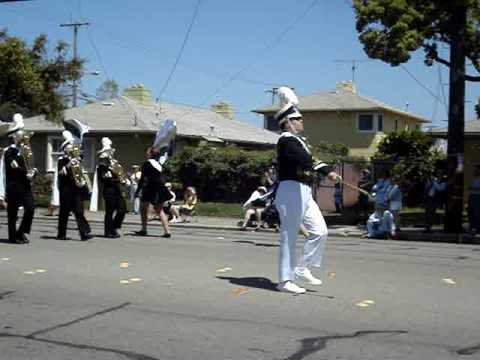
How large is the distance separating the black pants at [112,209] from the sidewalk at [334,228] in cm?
612

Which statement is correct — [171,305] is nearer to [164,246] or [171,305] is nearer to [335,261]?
[335,261]

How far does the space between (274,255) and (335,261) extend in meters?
1.13

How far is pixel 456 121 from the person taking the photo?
1916 centimetres

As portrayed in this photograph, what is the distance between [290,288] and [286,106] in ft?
6.50

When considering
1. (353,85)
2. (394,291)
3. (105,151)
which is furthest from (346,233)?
(353,85)

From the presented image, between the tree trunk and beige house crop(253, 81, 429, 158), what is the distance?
82.9ft

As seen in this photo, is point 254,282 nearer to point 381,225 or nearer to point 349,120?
point 381,225

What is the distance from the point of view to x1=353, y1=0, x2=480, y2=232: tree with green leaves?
19000mm

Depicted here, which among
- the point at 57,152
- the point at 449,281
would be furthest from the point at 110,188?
the point at 57,152

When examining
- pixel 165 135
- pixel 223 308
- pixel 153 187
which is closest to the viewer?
pixel 223 308

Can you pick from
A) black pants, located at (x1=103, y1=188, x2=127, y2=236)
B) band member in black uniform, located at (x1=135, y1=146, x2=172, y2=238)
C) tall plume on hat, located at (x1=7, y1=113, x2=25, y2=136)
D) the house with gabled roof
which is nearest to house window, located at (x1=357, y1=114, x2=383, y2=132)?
the house with gabled roof

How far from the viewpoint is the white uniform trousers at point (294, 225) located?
8273 mm

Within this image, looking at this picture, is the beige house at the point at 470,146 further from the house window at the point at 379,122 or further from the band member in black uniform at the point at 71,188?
the band member in black uniform at the point at 71,188

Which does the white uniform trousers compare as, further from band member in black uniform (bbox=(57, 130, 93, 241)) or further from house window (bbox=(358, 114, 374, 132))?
house window (bbox=(358, 114, 374, 132))
